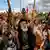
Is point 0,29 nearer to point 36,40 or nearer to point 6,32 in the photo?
point 6,32

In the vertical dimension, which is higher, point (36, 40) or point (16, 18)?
point (16, 18)

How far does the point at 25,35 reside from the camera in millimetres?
757

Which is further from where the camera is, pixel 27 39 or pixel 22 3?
pixel 22 3

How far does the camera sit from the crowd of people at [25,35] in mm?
729

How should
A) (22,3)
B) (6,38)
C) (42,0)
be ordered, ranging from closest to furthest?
(6,38), (42,0), (22,3)

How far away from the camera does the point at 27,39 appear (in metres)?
0.76

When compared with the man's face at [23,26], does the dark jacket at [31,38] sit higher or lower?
lower

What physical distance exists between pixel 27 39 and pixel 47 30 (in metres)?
0.14

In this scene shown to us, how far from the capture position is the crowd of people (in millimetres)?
729

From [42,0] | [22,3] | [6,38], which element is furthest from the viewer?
[22,3]

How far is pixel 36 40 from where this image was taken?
2.55 ft

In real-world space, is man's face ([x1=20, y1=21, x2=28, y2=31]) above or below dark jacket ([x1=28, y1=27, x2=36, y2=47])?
above

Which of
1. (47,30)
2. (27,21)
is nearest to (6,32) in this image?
(27,21)

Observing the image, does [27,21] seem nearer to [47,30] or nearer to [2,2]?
[47,30]
